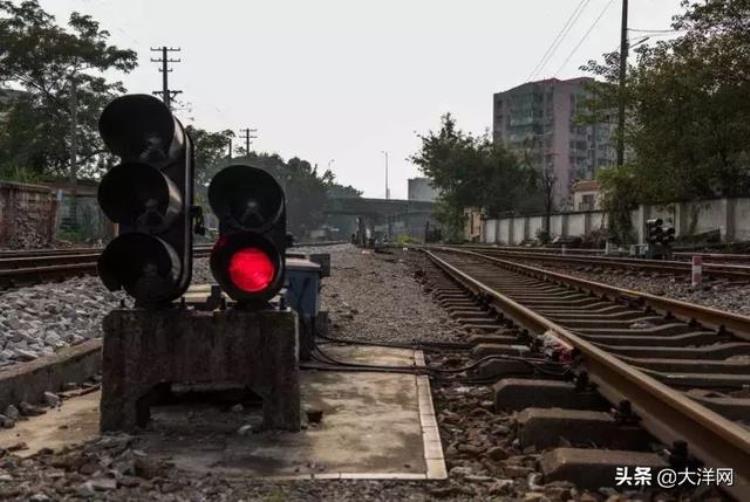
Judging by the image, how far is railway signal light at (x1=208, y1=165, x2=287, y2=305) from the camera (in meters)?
3.98

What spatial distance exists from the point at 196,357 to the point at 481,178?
65.6m

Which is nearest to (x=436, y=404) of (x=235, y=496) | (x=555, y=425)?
(x=555, y=425)

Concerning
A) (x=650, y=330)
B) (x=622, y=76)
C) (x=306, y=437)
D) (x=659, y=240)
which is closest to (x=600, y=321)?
(x=650, y=330)

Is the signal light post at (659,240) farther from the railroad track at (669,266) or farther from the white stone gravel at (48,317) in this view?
the white stone gravel at (48,317)

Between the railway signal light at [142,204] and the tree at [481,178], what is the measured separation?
62912 mm

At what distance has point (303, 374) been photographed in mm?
5570

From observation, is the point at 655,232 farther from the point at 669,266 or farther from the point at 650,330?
the point at 650,330

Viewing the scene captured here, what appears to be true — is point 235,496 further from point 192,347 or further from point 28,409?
point 28,409

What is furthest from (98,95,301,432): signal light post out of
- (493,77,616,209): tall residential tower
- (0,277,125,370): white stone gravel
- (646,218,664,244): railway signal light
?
(493,77,616,209): tall residential tower

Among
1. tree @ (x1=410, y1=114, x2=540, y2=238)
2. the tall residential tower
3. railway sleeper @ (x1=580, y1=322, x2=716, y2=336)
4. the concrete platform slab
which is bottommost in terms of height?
the concrete platform slab

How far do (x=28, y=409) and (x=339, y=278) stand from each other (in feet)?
41.3

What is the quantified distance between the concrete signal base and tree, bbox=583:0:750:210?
27055 millimetres

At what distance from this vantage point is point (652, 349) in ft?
18.9

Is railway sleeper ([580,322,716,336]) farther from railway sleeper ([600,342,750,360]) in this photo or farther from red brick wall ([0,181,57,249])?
red brick wall ([0,181,57,249])
